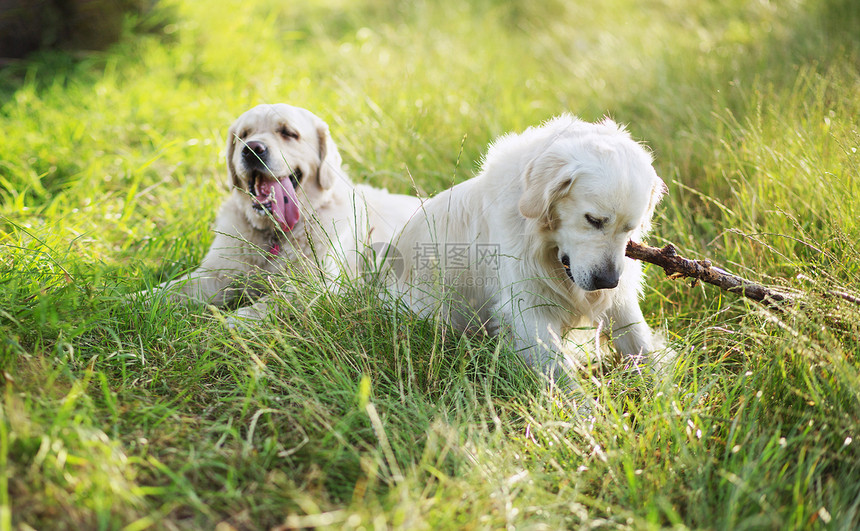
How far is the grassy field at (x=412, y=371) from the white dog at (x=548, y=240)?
0.74ft

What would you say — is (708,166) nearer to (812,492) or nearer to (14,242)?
(812,492)

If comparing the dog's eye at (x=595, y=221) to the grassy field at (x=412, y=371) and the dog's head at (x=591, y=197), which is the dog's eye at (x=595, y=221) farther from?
the grassy field at (x=412, y=371)

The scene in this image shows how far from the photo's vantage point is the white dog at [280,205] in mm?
3201

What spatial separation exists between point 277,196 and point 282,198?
3 centimetres

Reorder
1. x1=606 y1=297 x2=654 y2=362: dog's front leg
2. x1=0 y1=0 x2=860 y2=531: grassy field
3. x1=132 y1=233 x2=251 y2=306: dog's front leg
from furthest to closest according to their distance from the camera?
x1=132 y1=233 x2=251 y2=306: dog's front leg, x1=606 y1=297 x2=654 y2=362: dog's front leg, x1=0 y1=0 x2=860 y2=531: grassy field

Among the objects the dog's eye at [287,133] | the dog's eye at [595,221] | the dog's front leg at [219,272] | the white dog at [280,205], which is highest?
the dog's eye at [287,133]

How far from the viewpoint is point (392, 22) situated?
26.7 feet

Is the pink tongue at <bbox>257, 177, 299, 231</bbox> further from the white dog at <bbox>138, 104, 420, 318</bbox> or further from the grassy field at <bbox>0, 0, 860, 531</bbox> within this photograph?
the grassy field at <bbox>0, 0, 860, 531</bbox>

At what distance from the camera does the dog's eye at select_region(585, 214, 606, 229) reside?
2.39 m

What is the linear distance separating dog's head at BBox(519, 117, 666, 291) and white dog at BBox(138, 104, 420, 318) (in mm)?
1029

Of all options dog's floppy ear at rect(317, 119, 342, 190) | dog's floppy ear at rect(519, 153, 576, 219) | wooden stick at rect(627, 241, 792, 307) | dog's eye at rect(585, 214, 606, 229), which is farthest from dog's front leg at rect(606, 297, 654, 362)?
dog's floppy ear at rect(317, 119, 342, 190)

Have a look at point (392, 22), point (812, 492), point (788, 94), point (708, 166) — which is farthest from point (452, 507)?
point (392, 22)

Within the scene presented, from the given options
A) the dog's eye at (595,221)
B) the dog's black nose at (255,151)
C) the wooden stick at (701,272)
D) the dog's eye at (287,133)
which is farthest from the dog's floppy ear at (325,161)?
the wooden stick at (701,272)

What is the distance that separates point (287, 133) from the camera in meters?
3.34
